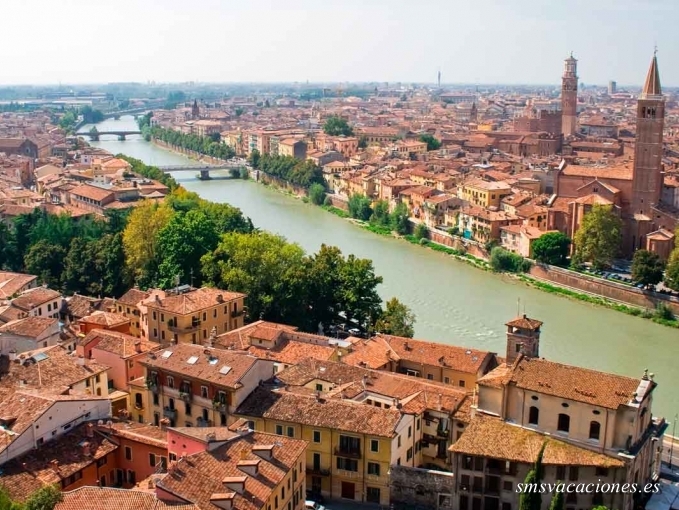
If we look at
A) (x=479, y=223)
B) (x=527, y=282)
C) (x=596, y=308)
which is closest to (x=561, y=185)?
(x=479, y=223)

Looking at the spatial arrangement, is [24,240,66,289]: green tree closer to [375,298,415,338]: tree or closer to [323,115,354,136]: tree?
[375,298,415,338]: tree

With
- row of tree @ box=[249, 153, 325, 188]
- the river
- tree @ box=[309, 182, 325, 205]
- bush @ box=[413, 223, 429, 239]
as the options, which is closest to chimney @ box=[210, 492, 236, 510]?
the river

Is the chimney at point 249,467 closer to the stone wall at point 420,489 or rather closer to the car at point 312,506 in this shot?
the car at point 312,506

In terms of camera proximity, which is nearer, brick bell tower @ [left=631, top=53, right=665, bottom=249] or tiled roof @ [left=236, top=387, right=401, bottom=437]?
tiled roof @ [left=236, top=387, right=401, bottom=437]

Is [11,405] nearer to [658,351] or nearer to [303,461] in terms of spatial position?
[303,461]

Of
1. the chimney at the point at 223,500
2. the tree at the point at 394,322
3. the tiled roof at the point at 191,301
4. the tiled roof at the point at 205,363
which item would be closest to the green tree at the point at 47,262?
the tiled roof at the point at 191,301
